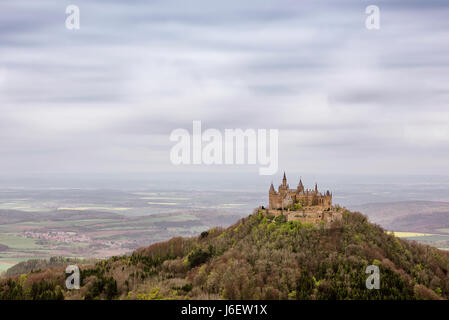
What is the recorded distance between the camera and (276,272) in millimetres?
96188

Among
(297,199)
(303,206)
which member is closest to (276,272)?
(303,206)

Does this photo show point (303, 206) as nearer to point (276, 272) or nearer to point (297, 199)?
point (297, 199)

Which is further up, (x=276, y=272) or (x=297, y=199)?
(x=297, y=199)

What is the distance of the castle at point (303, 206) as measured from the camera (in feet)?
345

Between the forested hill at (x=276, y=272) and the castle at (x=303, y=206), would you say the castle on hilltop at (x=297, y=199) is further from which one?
the forested hill at (x=276, y=272)

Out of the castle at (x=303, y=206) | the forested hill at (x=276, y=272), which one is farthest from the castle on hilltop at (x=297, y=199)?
the forested hill at (x=276, y=272)

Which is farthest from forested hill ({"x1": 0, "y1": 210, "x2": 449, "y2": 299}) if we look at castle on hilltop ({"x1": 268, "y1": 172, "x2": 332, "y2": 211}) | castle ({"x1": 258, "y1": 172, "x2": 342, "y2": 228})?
castle on hilltop ({"x1": 268, "y1": 172, "x2": 332, "y2": 211})

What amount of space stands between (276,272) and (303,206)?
2117 centimetres
